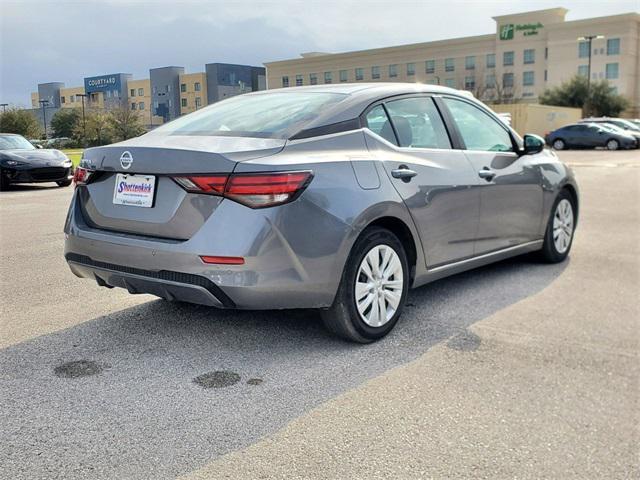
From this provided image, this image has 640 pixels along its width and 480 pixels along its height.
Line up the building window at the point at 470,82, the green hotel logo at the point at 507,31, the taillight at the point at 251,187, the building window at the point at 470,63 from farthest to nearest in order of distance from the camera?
the building window at the point at 470,63 < the building window at the point at 470,82 < the green hotel logo at the point at 507,31 < the taillight at the point at 251,187

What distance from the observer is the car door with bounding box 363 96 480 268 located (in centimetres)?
434

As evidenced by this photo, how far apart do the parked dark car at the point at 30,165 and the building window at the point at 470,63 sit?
83.6m

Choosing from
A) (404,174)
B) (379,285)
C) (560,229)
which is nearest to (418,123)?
(404,174)

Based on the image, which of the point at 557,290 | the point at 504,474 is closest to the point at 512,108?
the point at 557,290

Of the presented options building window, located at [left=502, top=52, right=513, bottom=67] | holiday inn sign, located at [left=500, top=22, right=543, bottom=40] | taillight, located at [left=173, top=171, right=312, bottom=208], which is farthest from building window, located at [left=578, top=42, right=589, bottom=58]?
taillight, located at [left=173, top=171, right=312, bottom=208]

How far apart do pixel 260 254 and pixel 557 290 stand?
305 cm

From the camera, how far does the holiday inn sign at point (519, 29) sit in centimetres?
8606

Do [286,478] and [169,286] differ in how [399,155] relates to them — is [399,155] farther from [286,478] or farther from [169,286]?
[286,478]

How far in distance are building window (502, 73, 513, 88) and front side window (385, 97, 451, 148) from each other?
8724 cm

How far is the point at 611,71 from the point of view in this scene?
3110 inches

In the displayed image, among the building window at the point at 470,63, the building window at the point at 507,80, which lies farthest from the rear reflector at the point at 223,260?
the building window at the point at 470,63

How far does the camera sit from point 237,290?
140 inches

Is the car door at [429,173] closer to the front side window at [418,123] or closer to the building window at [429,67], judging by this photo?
the front side window at [418,123]

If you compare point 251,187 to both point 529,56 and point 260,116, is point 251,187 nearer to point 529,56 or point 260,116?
point 260,116
